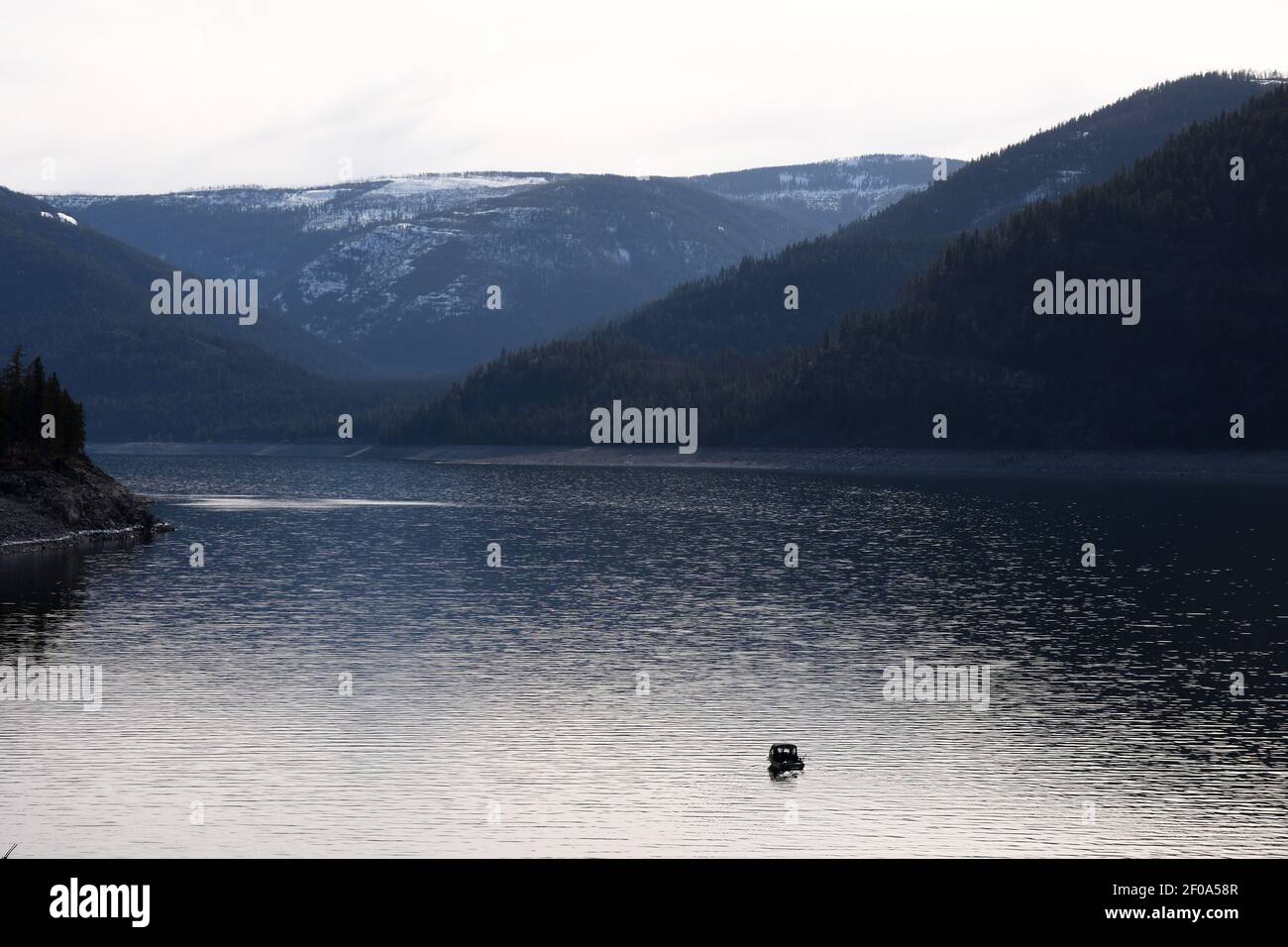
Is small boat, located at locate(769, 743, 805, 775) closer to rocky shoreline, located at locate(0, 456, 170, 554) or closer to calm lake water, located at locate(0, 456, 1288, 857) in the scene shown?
calm lake water, located at locate(0, 456, 1288, 857)

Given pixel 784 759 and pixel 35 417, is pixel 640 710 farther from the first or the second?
pixel 35 417

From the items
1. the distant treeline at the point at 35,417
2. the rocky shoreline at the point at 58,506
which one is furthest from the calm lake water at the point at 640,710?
the distant treeline at the point at 35,417

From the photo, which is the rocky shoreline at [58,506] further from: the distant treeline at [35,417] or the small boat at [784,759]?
the small boat at [784,759]

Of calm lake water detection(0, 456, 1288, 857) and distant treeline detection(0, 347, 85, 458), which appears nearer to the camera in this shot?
calm lake water detection(0, 456, 1288, 857)

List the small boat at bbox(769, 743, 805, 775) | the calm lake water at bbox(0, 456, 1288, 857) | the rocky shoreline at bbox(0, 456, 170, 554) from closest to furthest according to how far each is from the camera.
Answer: the calm lake water at bbox(0, 456, 1288, 857)
the small boat at bbox(769, 743, 805, 775)
the rocky shoreline at bbox(0, 456, 170, 554)

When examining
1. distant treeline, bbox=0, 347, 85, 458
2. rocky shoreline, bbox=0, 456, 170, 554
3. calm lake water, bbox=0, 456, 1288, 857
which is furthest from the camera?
distant treeline, bbox=0, 347, 85, 458

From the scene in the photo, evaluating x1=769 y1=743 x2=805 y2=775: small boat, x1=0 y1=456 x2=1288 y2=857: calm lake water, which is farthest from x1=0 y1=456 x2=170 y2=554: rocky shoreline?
x1=769 y1=743 x2=805 y2=775: small boat

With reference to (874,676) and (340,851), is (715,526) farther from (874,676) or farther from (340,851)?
(340,851)
